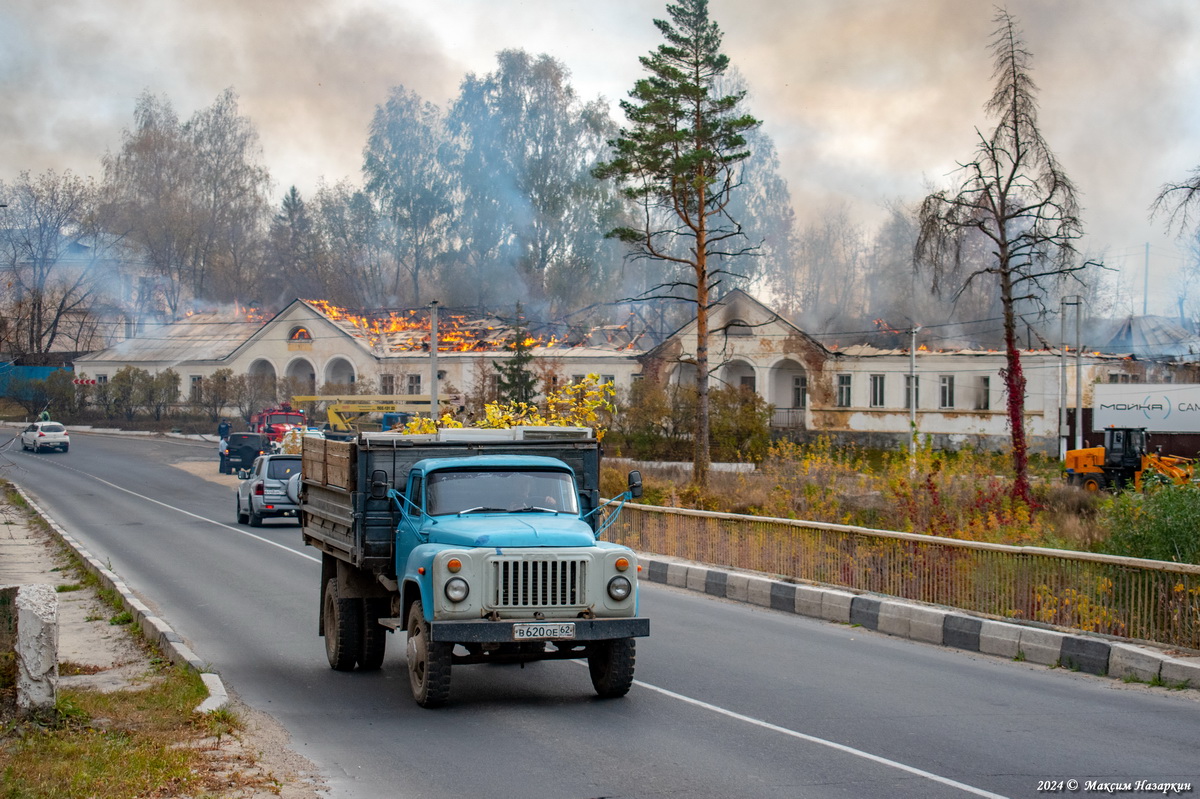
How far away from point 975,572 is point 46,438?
55.0 m

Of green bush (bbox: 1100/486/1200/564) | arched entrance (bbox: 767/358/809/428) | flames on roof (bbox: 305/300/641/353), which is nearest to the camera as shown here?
green bush (bbox: 1100/486/1200/564)

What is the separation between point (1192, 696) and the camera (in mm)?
9336

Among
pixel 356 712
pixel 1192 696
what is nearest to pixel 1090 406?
pixel 1192 696

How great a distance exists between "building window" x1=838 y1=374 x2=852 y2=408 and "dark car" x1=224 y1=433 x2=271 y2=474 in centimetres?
2898

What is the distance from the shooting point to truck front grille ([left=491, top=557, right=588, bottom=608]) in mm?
8547

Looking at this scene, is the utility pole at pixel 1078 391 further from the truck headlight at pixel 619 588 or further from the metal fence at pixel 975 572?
the truck headlight at pixel 619 588

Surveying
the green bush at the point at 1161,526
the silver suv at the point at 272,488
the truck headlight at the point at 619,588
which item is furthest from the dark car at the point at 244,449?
the truck headlight at the point at 619,588

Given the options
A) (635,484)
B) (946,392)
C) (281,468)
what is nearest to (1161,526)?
(635,484)

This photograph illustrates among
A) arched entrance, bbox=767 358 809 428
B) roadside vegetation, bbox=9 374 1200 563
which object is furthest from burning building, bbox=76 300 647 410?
roadside vegetation, bbox=9 374 1200 563

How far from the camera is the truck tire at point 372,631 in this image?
34.8 feet

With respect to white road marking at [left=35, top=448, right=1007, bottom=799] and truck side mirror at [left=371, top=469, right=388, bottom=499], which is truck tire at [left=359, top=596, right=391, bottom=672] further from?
white road marking at [left=35, top=448, right=1007, bottom=799]

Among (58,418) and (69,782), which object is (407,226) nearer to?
(58,418)

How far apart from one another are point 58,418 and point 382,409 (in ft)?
103

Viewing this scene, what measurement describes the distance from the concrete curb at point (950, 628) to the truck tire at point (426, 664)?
19.5ft
